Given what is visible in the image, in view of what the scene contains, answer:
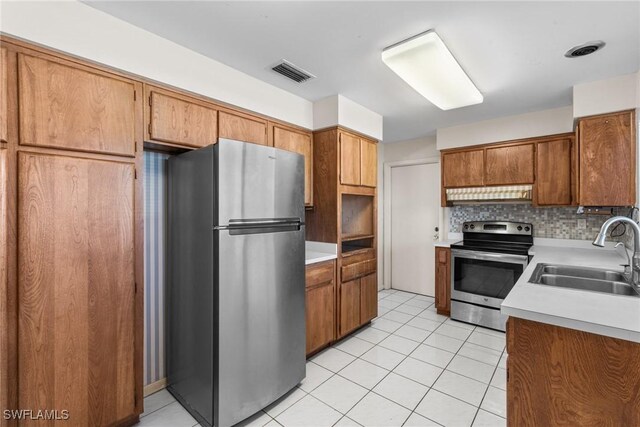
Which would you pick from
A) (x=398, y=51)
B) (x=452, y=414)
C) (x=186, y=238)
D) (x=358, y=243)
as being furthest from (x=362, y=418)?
(x=398, y=51)

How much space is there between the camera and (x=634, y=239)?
1620mm

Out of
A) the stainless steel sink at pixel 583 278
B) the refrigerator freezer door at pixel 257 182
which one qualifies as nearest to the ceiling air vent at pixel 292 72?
the refrigerator freezer door at pixel 257 182

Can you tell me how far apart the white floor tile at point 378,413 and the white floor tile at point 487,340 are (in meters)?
1.43

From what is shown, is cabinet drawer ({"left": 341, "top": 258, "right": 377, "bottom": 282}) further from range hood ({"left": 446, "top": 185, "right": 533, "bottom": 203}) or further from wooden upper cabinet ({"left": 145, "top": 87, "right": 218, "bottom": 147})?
wooden upper cabinet ({"left": 145, "top": 87, "right": 218, "bottom": 147})

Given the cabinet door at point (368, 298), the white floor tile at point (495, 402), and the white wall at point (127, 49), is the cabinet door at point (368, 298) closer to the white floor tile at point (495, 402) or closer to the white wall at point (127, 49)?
the white floor tile at point (495, 402)

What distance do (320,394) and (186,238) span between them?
148 centimetres

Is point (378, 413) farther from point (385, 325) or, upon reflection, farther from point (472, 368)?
point (385, 325)

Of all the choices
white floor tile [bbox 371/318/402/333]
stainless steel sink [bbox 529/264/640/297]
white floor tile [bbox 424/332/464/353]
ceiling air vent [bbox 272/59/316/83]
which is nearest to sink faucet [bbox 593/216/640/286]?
stainless steel sink [bbox 529/264/640/297]

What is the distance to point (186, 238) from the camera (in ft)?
6.38

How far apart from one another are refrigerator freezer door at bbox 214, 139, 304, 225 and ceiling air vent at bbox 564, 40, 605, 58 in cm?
204

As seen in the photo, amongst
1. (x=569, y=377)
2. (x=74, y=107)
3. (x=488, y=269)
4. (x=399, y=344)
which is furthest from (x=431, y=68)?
(x=399, y=344)

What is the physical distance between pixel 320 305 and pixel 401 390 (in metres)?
0.92

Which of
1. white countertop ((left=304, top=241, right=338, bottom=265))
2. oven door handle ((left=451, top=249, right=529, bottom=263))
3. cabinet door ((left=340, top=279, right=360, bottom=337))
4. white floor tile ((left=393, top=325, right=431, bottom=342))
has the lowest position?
white floor tile ((left=393, top=325, right=431, bottom=342))

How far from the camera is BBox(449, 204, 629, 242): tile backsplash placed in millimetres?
3125
